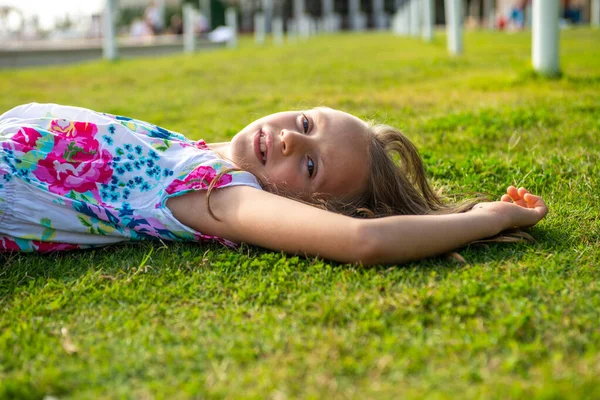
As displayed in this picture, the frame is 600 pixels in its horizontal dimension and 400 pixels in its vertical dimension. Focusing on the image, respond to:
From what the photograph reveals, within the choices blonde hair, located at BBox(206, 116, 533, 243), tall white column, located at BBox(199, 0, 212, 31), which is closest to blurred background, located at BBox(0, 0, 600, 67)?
tall white column, located at BBox(199, 0, 212, 31)

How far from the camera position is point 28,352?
69.0 inches

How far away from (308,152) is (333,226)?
0.44m

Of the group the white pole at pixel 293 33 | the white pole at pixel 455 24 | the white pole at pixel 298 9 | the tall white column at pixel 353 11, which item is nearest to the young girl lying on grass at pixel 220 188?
the white pole at pixel 455 24

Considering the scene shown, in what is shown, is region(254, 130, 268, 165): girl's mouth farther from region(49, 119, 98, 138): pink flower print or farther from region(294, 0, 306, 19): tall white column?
region(294, 0, 306, 19): tall white column

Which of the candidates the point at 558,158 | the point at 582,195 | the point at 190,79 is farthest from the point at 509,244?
the point at 190,79

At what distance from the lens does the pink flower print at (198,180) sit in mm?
2400

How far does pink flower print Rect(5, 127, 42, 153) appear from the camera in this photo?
8.30ft

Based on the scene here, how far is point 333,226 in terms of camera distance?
84.2 inches

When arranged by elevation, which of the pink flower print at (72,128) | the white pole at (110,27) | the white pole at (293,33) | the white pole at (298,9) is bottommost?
the pink flower print at (72,128)

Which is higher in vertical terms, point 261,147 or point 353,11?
point 353,11

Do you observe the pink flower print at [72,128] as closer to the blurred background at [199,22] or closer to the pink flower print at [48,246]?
the pink flower print at [48,246]

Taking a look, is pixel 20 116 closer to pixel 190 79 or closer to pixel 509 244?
pixel 509 244

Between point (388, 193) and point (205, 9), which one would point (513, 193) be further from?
point (205, 9)

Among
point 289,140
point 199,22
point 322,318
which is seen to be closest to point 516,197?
point 289,140
